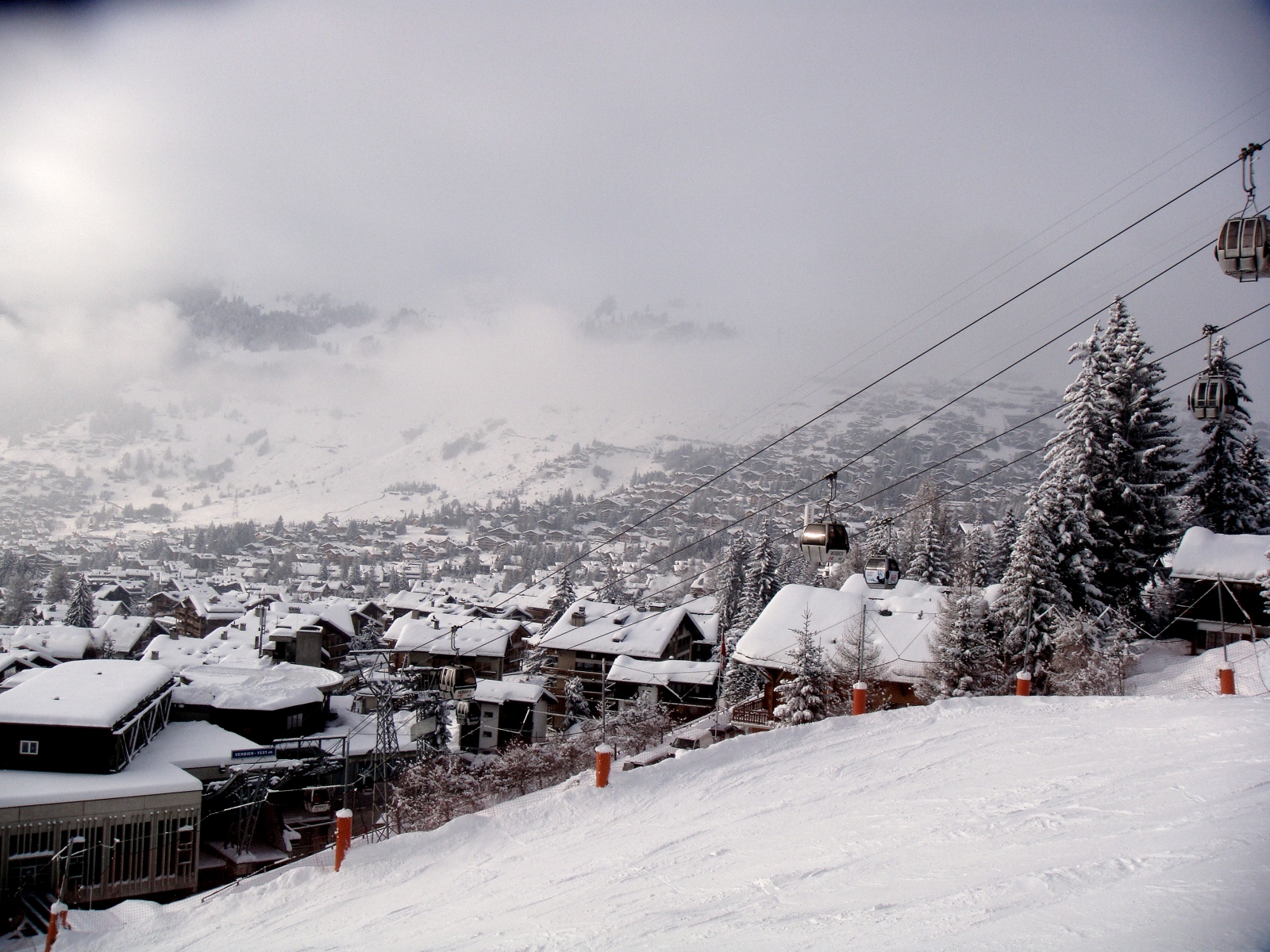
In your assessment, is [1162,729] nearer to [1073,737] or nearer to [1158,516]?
[1073,737]

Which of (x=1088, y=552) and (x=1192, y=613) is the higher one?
(x=1088, y=552)

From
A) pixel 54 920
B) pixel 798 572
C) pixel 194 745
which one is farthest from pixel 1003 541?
pixel 54 920

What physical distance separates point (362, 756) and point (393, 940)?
27.5 m

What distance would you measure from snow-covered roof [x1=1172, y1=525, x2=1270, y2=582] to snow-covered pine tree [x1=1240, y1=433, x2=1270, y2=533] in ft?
18.0

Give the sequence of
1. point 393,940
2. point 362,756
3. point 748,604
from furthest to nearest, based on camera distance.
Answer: point 748,604
point 362,756
point 393,940

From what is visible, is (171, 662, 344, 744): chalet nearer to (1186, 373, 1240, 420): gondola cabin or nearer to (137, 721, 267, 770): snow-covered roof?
(137, 721, 267, 770): snow-covered roof

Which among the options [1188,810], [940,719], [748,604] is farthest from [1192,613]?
[748,604]

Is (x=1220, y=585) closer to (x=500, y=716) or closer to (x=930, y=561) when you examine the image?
(x=930, y=561)

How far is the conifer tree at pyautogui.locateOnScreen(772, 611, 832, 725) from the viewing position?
2042 cm

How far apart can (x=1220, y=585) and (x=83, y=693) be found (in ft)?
108

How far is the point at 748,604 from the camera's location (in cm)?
4497

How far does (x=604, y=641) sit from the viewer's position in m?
44.0

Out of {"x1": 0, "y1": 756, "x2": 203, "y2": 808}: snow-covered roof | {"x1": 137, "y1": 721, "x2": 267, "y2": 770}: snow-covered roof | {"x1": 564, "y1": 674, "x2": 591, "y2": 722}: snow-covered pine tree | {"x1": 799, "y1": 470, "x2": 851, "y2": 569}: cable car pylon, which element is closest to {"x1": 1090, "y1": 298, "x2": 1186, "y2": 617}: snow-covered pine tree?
{"x1": 799, "y1": 470, "x2": 851, "y2": 569}: cable car pylon

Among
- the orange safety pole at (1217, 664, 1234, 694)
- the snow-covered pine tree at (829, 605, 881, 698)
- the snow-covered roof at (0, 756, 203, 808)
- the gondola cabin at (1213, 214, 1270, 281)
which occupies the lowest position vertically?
the snow-covered roof at (0, 756, 203, 808)
